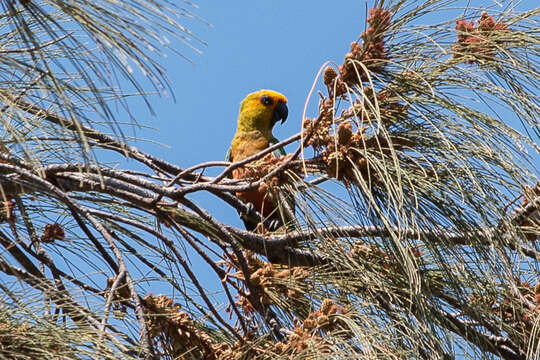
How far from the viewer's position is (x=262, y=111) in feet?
15.0

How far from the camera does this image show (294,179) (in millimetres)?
1810

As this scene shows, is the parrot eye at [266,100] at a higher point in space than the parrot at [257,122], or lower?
higher

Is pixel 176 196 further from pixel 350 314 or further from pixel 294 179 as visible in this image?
pixel 350 314

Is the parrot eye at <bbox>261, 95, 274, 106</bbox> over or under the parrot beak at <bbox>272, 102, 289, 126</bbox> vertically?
over

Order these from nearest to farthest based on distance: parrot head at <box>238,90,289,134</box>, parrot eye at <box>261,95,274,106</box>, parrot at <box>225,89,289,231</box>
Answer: parrot at <box>225,89,289,231</box> → parrot head at <box>238,90,289,134</box> → parrot eye at <box>261,95,274,106</box>

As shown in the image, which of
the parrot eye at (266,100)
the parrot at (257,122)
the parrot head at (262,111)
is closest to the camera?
the parrot at (257,122)

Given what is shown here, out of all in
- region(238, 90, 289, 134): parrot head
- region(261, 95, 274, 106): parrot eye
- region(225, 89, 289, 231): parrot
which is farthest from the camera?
region(261, 95, 274, 106): parrot eye

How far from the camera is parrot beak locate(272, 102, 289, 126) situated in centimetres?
466

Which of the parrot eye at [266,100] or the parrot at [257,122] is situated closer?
the parrot at [257,122]

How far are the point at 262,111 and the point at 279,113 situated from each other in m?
0.14

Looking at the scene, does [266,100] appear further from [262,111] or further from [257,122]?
[257,122]

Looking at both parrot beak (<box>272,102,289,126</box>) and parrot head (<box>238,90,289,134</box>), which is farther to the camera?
parrot beak (<box>272,102,289,126</box>)

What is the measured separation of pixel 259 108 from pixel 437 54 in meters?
2.81

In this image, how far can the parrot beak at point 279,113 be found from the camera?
4.66 metres
